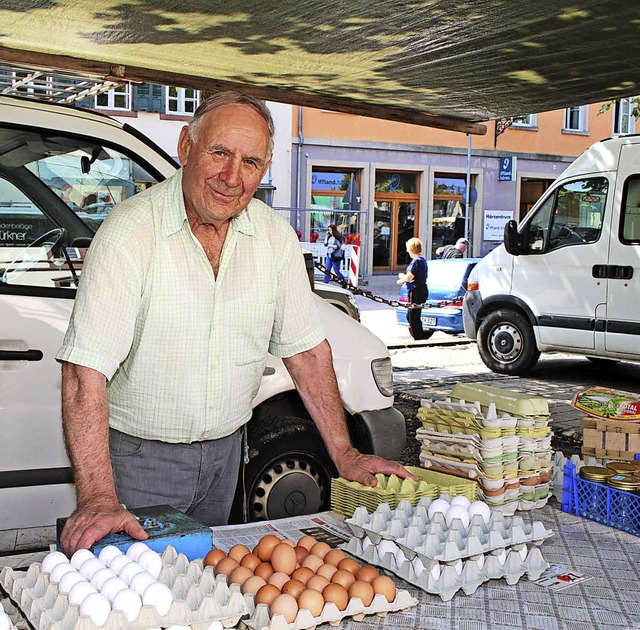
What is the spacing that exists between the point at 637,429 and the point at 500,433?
0.62 meters

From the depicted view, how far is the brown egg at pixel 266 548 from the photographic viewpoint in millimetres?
2258

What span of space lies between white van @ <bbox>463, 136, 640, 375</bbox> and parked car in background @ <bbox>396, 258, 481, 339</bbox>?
2101mm

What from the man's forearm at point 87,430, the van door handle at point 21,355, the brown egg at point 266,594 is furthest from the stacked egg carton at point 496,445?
the van door handle at point 21,355

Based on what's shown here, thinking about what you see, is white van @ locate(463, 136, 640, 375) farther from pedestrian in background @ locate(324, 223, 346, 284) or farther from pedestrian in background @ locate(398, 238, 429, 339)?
pedestrian in background @ locate(324, 223, 346, 284)

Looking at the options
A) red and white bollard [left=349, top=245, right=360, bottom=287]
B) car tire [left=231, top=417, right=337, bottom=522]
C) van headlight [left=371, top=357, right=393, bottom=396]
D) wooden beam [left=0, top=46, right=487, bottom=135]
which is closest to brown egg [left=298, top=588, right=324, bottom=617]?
car tire [left=231, top=417, right=337, bottom=522]

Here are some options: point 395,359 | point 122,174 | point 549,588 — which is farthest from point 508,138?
point 549,588

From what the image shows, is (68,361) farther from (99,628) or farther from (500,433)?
(500,433)

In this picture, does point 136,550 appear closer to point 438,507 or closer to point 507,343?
point 438,507

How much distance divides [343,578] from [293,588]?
0.49 feet

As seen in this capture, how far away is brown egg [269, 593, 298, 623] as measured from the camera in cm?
195

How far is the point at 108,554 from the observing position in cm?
200

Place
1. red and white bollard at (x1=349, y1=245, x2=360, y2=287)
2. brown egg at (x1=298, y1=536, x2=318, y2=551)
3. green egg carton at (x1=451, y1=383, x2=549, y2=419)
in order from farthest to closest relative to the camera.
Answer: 1. red and white bollard at (x1=349, y1=245, x2=360, y2=287)
2. green egg carton at (x1=451, y1=383, x2=549, y2=419)
3. brown egg at (x1=298, y1=536, x2=318, y2=551)

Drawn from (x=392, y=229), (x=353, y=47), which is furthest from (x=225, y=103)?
(x=392, y=229)

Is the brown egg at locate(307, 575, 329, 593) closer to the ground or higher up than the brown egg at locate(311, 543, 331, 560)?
higher up
